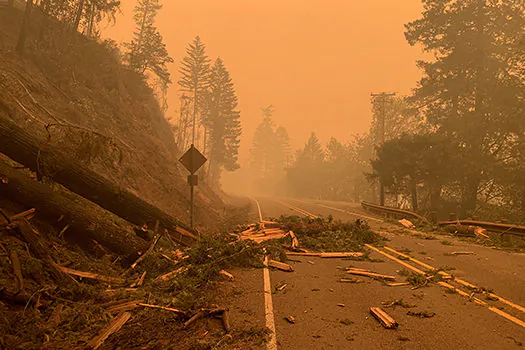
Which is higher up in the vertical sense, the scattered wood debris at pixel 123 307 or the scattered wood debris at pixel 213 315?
the scattered wood debris at pixel 213 315

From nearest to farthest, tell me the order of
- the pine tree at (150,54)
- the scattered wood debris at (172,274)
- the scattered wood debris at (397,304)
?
the scattered wood debris at (397,304) < the scattered wood debris at (172,274) < the pine tree at (150,54)

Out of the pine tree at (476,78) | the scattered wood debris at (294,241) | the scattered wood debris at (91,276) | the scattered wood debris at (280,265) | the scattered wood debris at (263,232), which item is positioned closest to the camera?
the scattered wood debris at (91,276)

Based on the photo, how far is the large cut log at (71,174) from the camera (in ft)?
23.4

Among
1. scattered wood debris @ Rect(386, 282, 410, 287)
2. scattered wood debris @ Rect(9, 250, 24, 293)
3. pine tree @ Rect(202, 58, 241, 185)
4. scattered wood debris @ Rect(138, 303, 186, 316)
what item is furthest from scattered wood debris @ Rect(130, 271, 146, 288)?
pine tree @ Rect(202, 58, 241, 185)

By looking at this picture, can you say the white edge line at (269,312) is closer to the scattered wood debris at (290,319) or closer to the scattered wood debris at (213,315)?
the scattered wood debris at (290,319)

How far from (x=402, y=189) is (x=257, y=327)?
84.5ft

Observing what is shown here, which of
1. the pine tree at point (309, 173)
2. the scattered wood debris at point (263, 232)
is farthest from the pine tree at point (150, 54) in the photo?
→ the pine tree at point (309, 173)

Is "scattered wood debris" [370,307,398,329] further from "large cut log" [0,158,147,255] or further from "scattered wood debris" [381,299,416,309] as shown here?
"large cut log" [0,158,147,255]

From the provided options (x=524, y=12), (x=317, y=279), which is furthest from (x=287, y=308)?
(x=524, y=12)

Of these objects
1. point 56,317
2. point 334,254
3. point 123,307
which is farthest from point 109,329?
point 334,254

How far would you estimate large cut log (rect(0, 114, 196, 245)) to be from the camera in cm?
714

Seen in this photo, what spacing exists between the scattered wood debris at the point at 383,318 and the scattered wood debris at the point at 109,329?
3.96m

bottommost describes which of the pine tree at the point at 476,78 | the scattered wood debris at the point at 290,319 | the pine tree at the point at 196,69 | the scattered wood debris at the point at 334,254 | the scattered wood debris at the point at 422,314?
the scattered wood debris at the point at 290,319

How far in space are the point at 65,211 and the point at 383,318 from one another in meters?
6.88
